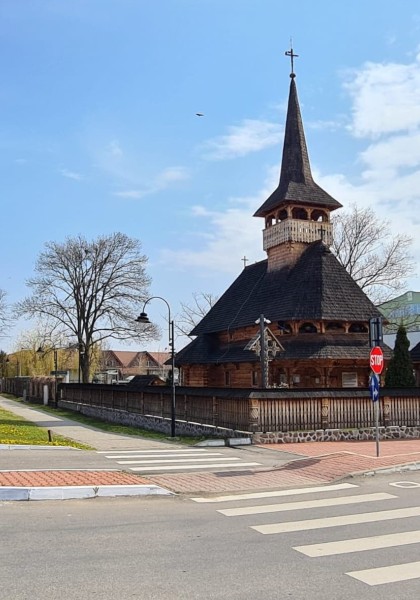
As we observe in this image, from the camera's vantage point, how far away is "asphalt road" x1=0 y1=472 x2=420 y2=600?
541 cm

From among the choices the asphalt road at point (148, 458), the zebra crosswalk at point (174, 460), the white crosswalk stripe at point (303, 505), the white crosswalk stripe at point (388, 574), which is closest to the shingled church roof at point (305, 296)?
the asphalt road at point (148, 458)

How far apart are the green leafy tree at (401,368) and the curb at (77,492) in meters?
21.6

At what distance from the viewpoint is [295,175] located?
4106cm

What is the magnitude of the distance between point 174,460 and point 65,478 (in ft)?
14.1

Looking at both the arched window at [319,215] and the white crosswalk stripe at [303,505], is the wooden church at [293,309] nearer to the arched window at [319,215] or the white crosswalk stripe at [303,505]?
the arched window at [319,215]

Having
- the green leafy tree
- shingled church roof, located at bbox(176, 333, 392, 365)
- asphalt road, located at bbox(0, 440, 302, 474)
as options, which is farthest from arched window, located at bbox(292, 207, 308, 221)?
asphalt road, located at bbox(0, 440, 302, 474)

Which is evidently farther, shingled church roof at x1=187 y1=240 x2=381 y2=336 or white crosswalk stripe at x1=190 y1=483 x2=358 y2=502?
shingled church roof at x1=187 y1=240 x2=381 y2=336

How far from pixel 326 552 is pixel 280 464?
792cm

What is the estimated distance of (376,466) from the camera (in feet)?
44.5

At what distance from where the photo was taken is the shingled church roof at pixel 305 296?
33.6m

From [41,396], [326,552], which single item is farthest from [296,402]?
[41,396]

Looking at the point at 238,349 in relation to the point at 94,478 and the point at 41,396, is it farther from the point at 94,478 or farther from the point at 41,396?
the point at 94,478

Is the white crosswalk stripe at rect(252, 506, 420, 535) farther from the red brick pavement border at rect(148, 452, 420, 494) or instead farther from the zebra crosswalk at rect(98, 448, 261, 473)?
the zebra crosswalk at rect(98, 448, 261, 473)

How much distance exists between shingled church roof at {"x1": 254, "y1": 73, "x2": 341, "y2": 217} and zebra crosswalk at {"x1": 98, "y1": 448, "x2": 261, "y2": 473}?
24627 millimetres
